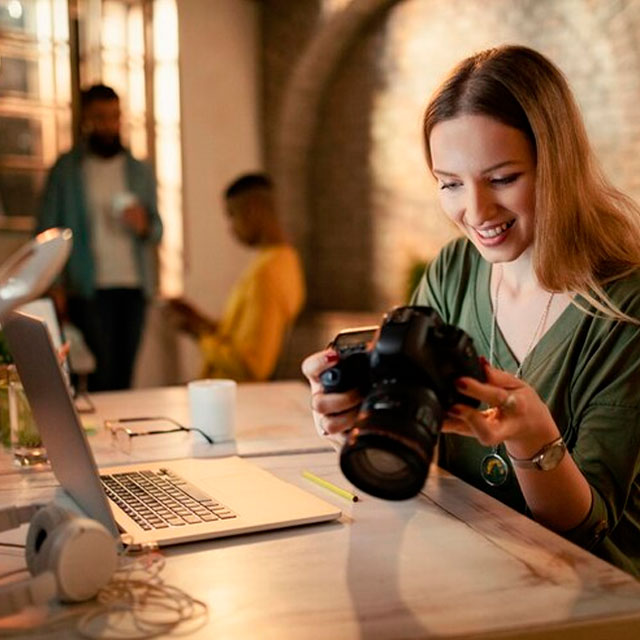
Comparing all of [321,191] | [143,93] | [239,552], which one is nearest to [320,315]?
[321,191]

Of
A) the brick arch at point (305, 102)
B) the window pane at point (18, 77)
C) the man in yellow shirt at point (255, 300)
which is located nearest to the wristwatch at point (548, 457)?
the man in yellow shirt at point (255, 300)

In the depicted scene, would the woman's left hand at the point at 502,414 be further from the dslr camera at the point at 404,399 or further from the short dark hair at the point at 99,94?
the short dark hair at the point at 99,94

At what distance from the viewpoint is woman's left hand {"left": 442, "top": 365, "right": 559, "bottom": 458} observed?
1.09 meters

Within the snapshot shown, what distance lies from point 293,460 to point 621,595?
0.71 m

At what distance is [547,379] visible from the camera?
147 centimetres

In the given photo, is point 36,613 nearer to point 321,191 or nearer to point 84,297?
point 84,297

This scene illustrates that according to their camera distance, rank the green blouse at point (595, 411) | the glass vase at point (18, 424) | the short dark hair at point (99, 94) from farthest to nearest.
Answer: the short dark hair at point (99, 94)
the glass vase at point (18, 424)
the green blouse at point (595, 411)

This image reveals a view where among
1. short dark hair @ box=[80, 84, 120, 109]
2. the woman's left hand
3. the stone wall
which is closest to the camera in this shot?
the woman's left hand

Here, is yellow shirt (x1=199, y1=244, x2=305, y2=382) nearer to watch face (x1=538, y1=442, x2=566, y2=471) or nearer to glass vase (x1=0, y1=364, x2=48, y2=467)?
glass vase (x1=0, y1=364, x2=48, y2=467)

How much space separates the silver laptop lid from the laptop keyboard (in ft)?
0.21

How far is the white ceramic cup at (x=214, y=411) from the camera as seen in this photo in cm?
176

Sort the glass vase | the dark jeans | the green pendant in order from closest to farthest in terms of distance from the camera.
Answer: the green pendant < the glass vase < the dark jeans

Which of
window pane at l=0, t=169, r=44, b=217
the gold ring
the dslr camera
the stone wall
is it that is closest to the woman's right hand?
the dslr camera

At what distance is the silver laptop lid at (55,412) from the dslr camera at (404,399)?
327 mm
